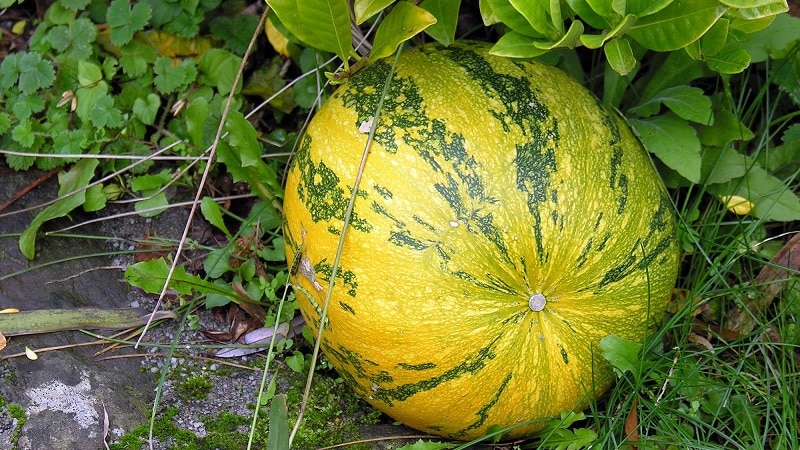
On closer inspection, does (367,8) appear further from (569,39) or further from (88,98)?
(88,98)

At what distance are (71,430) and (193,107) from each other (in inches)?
47.1

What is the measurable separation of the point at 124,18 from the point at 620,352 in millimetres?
2131

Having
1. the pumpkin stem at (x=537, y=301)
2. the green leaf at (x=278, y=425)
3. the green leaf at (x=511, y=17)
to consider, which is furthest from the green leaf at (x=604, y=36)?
the green leaf at (x=278, y=425)

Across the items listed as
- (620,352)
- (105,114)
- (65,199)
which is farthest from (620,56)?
(65,199)

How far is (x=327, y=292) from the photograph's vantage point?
2125 millimetres

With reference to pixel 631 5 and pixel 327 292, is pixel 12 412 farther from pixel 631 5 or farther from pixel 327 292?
pixel 631 5

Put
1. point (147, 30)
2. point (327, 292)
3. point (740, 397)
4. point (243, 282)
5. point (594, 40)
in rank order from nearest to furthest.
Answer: point (594, 40)
point (327, 292)
point (740, 397)
point (243, 282)
point (147, 30)

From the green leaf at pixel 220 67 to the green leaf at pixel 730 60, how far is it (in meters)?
1.69

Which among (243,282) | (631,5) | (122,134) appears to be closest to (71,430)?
(243,282)

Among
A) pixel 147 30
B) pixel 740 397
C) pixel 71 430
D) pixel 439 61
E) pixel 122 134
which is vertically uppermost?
pixel 439 61

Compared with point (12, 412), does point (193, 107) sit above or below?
above

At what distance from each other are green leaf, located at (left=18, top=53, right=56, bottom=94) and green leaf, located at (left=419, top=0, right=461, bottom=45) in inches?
58.6

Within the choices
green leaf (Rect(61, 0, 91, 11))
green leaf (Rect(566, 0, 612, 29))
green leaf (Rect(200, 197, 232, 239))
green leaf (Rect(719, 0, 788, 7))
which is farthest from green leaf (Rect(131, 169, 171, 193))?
green leaf (Rect(719, 0, 788, 7))

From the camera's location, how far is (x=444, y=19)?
228cm
